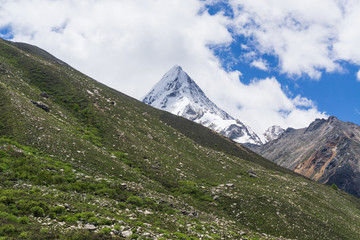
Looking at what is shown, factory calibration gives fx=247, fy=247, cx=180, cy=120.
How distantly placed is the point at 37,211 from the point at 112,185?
499 inches

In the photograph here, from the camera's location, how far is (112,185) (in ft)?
102

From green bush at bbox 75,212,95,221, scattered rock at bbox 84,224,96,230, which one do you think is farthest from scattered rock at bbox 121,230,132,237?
green bush at bbox 75,212,95,221

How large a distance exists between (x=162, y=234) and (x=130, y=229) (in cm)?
251

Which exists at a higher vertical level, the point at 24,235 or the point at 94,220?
the point at 94,220

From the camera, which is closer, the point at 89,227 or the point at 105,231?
the point at 105,231

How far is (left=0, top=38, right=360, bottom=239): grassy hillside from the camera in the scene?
19.0 metres

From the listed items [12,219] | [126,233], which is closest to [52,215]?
[12,219]

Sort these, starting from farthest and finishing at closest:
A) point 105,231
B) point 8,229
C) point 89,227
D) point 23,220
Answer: point 89,227
point 105,231
point 23,220
point 8,229

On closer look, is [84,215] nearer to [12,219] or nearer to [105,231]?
[105,231]

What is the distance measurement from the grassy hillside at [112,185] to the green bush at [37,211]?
0.08m

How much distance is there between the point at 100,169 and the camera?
36.5m

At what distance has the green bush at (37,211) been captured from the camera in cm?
1838

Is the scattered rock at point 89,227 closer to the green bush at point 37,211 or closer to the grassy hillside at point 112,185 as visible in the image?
the grassy hillside at point 112,185

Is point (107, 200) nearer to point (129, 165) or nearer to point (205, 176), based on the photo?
point (129, 165)
